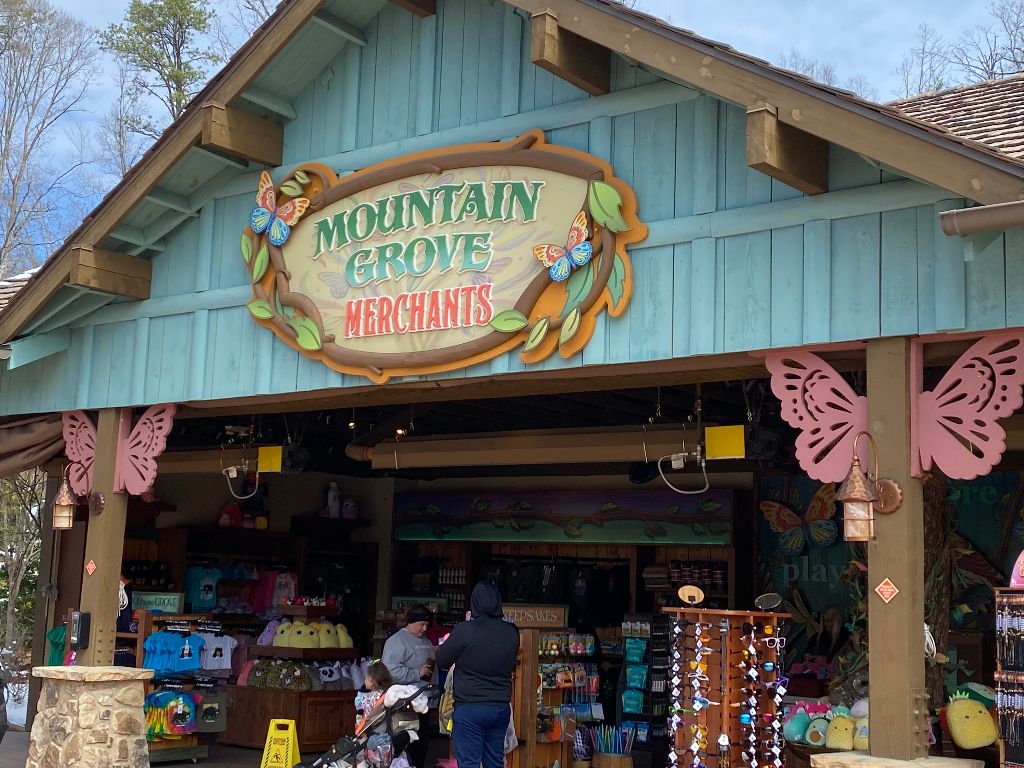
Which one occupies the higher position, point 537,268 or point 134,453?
point 537,268

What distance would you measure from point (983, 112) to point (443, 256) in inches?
155

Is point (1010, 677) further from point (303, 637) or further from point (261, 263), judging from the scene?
point (303, 637)

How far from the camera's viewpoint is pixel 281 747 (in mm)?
9922

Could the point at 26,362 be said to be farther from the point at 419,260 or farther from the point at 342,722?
the point at 342,722

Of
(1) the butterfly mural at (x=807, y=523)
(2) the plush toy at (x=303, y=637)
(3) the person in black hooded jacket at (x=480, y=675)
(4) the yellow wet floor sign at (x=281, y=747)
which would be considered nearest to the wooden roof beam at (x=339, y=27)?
(3) the person in black hooded jacket at (x=480, y=675)

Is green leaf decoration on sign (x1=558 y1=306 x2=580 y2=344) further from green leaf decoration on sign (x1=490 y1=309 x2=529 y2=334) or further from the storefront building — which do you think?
green leaf decoration on sign (x1=490 y1=309 x2=529 y2=334)

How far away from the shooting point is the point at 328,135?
29.8 feet

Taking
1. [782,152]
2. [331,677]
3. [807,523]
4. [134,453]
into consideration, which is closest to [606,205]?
[782,152]

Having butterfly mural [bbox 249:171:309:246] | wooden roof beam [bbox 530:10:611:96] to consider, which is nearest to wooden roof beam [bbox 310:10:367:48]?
butterfly mural [bbox 249:171:309:246]

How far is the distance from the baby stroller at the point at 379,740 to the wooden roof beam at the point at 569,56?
4347 millimetres

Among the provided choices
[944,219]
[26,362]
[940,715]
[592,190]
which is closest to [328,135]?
[592,190]

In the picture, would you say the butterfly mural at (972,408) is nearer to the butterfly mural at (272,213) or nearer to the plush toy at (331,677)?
the butterfly mural at (272,213)

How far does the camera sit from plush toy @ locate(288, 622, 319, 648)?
12.4m

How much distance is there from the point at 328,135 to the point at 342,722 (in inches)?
245
